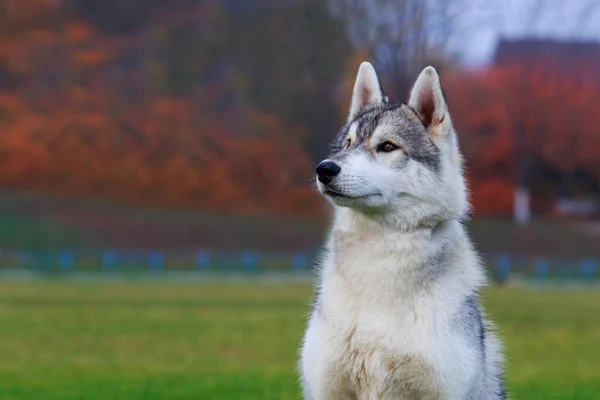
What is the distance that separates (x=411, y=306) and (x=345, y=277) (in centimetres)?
42

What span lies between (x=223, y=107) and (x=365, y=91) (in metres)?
46.8

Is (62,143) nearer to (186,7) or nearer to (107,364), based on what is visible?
(186,7)

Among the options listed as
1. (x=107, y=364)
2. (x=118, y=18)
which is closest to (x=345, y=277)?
(x=107, y=364)

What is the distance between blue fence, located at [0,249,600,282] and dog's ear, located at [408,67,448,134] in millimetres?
37368

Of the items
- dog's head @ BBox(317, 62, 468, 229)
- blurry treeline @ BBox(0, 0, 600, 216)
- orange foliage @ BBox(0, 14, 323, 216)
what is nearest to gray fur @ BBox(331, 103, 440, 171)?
dog's head @ BBox(317, 62, 468, 229)

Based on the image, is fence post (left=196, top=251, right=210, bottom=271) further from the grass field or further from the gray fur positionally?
the gray fur

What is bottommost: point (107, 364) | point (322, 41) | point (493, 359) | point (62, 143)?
point (62, 143)

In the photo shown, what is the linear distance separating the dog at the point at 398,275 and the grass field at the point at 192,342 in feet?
14.3

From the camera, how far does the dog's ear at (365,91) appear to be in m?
6.61

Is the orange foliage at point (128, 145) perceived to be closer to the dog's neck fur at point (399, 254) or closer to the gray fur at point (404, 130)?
the gray fur at point (404, 130)

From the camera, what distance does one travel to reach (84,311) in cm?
2386

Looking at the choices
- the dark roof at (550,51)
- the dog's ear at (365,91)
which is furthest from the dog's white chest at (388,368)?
the dark roof at (550,51)

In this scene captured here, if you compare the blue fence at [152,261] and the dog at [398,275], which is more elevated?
the dog at [398,275]

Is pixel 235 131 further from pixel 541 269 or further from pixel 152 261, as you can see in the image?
pixel 541 269
